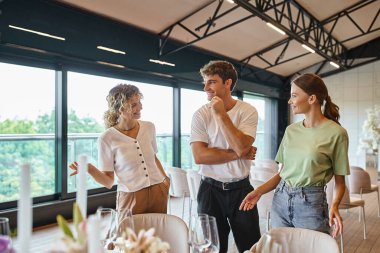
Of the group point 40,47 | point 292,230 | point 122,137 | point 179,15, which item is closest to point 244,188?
point 292,230

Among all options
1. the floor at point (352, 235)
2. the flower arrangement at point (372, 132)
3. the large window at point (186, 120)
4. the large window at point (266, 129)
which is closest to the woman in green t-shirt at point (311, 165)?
the floor at point (352, 235)

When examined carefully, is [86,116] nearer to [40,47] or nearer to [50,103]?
[50,103]

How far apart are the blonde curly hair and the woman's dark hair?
102cm

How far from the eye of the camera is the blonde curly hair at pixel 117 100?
2.18m

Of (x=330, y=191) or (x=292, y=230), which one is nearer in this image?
(x=292, y=230)

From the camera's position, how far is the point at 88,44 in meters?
5.15

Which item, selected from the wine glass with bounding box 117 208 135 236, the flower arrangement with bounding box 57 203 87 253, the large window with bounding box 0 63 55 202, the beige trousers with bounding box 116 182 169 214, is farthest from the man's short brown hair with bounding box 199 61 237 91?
the large window with bounding box 0 63 55 202

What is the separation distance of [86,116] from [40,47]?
138 centimetres

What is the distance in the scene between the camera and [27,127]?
15.7 ft

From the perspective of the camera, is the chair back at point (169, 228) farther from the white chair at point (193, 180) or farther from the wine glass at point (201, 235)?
the white chair at point (193, 180)

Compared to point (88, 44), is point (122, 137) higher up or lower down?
lower down

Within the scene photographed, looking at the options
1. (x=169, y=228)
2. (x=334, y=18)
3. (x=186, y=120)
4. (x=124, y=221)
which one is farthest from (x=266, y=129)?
(x=124, y=221)

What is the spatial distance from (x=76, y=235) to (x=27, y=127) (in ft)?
14.4

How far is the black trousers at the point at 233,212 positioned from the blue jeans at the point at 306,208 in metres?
0.20
